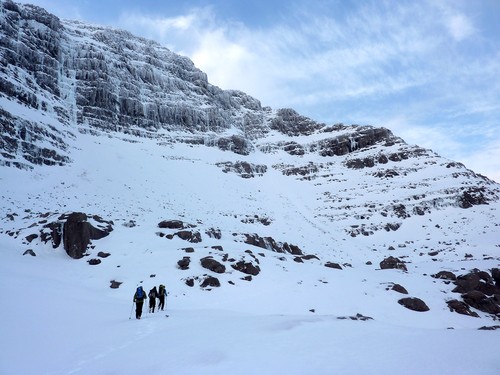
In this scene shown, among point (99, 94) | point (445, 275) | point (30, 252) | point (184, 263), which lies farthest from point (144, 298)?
point (99, 94)

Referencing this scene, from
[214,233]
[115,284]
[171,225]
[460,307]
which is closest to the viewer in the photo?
[115,284]

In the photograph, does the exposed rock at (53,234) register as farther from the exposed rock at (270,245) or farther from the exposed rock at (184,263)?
the exposed rock at (270,245)

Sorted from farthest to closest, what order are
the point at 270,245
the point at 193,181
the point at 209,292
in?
the point at 193,181, the point at 270,245, the point at 209,292

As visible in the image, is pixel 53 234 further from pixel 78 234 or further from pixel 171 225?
pixel 171 225

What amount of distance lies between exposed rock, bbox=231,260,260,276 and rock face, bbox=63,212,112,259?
449 inches

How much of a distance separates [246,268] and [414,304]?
11.7m

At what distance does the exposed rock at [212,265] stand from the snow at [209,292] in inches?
18.7

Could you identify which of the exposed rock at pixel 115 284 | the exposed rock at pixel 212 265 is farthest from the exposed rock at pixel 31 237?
the exposed rock at pixel 212 265

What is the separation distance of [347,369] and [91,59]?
89.0 meters

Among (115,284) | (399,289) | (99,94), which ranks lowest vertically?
(399,289)

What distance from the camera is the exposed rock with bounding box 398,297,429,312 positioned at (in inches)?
862

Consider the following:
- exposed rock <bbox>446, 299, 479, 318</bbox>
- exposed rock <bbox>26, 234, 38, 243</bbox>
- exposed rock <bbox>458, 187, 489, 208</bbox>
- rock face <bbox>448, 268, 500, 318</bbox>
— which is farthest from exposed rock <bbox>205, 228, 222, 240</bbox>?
exposed rock <bbox>458, 187, 489, 208</bbox>

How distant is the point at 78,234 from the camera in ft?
83.0

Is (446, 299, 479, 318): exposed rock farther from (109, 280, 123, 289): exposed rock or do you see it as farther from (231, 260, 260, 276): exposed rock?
(109, 280, 123, 289): exposed rock
